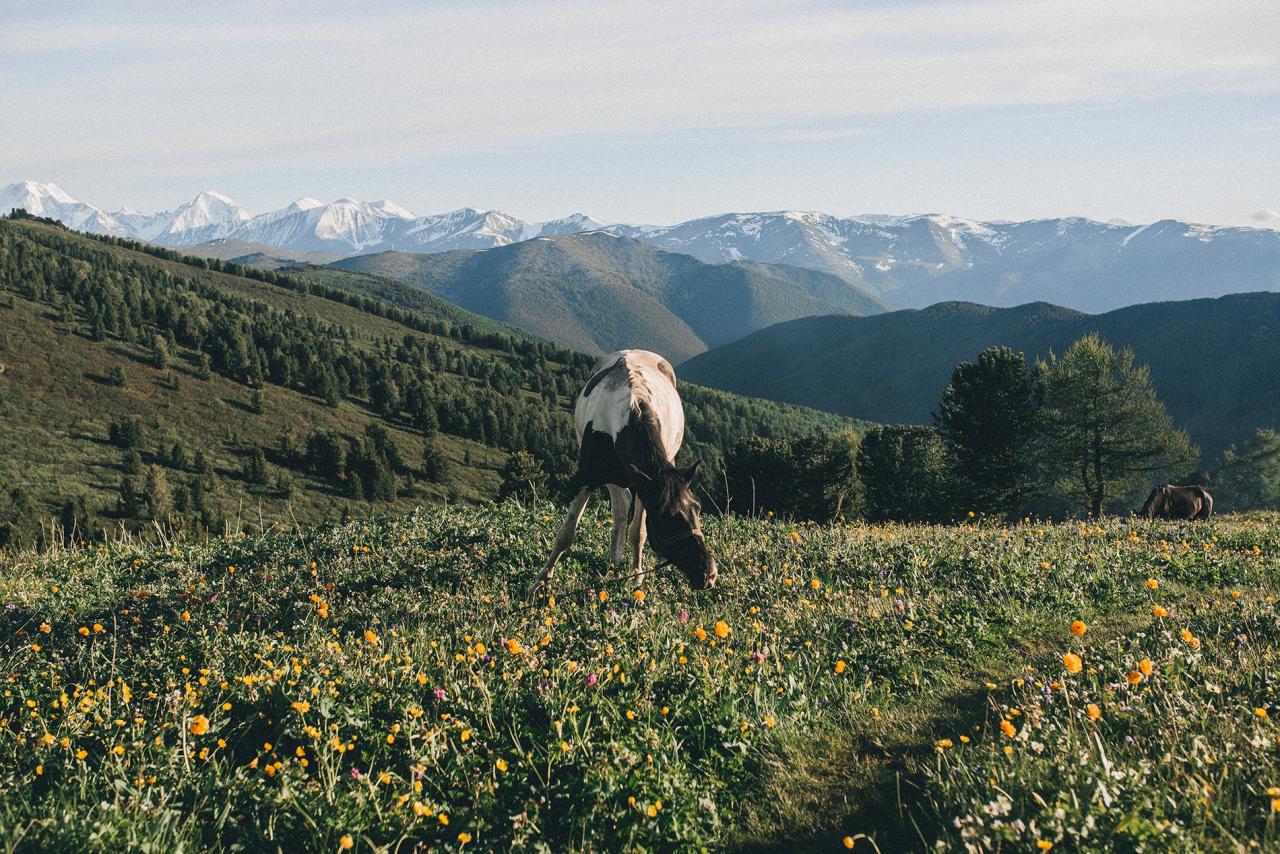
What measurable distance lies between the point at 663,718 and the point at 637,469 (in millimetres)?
3159

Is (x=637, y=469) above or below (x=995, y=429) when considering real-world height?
above

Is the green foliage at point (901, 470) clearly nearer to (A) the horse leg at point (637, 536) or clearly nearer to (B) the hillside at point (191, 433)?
(B) the hillside at point (191, 433)

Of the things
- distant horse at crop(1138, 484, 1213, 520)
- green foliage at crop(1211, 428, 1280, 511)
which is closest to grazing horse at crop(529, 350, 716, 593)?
distant horse at crop(1138, 484, 1213, 520)

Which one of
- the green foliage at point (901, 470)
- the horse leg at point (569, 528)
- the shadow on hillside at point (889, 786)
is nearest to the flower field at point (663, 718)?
the shadow on hillside at point (889, 786)

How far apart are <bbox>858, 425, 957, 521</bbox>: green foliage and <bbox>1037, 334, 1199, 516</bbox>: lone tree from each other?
54.2 ft

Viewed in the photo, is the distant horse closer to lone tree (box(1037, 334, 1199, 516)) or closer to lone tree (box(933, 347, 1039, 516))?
Answer: lone tree (box(1037, 334, 1199, 516))

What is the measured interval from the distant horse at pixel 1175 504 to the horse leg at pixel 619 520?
2382 cm

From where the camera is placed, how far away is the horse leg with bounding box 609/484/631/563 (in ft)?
33.0

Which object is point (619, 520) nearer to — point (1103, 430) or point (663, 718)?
point (663, 718)

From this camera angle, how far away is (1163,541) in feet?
37.8

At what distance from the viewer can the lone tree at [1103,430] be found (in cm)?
5066

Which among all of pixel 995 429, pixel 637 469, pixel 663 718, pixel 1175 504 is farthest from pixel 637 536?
pixel 995 429

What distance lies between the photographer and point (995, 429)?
177 ft

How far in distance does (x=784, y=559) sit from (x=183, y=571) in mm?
9718
